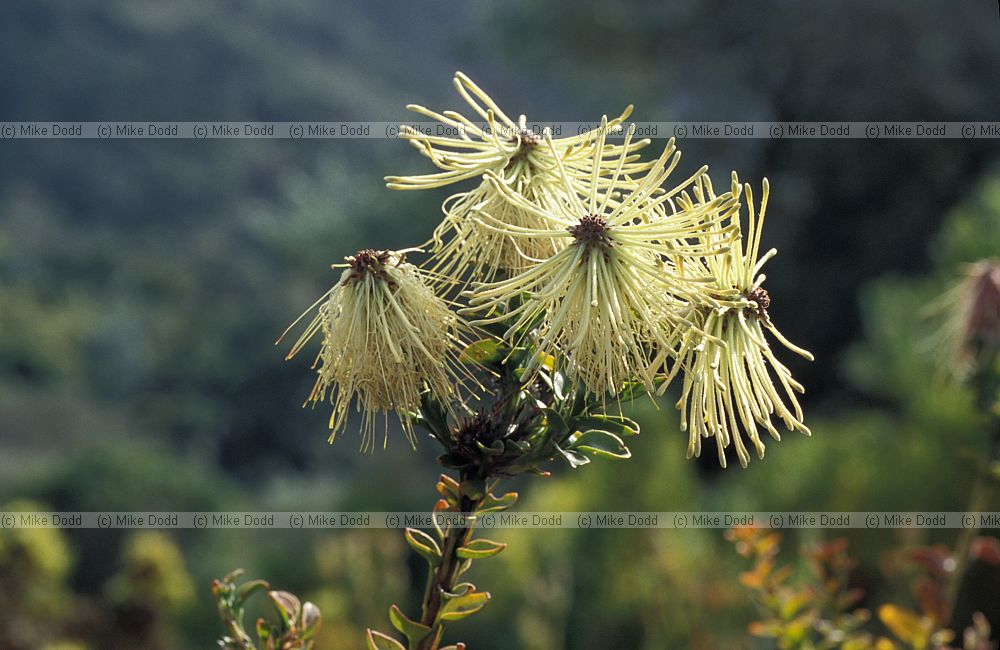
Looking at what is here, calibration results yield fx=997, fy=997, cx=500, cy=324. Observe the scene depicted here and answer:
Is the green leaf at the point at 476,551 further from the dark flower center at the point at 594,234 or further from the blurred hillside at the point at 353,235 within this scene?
the blurred hillside at the point at 353,235

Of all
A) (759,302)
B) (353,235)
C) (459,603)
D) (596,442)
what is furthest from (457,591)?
(353,235)

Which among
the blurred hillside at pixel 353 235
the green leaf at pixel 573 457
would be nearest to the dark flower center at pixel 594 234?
the green leaf at pixel 573 457

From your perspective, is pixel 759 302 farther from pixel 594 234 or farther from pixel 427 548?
pixel 427 548

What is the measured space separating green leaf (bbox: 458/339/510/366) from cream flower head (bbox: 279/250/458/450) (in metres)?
0.02

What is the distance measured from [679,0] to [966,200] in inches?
74.6

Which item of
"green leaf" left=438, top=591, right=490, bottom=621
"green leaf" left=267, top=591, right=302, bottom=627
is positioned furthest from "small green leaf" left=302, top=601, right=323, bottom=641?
"green leaf" left=438, top=591, right=490, bottom=621

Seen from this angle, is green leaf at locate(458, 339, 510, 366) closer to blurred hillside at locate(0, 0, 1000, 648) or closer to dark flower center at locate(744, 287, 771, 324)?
dark flower center at locate(744, 287, 771, 324)

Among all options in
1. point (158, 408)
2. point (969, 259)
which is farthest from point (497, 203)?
point (158, 408)

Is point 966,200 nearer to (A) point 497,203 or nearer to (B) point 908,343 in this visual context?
(B) point 908,343

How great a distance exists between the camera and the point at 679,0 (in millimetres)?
5574

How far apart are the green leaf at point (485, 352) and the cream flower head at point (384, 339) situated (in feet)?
0.06

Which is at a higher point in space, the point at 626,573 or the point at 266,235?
the point at 266,235

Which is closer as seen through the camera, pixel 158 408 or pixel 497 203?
pixel 497 203

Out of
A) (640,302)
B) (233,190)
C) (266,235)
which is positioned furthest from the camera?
(233,190)
